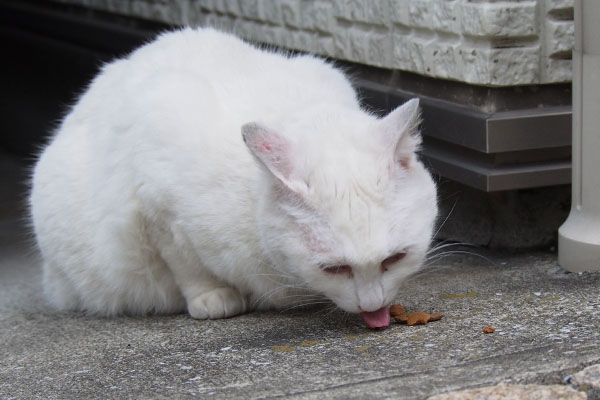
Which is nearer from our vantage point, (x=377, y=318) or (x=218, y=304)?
(x=377, y=318)

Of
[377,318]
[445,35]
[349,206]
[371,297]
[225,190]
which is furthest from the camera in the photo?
[445,35]

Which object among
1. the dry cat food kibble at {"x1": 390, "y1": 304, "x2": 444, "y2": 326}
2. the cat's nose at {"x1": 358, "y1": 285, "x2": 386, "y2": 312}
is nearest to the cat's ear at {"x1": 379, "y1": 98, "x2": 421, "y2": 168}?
the cat's nose at {"x1": 358, "y1": 285, "x2": 386, "y2": 312}

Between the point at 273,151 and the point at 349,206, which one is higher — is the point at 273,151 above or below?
above

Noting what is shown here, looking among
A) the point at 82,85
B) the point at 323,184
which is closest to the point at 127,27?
the point at 82,85

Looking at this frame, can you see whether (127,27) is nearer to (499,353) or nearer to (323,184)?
(323,184)

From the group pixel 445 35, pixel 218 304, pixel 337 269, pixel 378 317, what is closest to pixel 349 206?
pixel 337 269

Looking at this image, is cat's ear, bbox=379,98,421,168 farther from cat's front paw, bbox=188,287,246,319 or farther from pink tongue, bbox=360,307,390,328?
cat's front paw, bbox=188,287,246,319

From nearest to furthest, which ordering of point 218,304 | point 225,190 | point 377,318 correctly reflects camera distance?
point 377,318, point 225,190, point 218,304

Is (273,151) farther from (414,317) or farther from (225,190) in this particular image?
(414,317)
